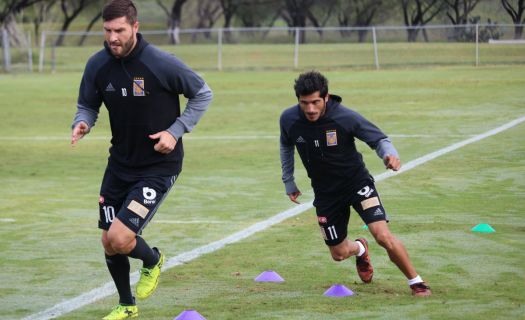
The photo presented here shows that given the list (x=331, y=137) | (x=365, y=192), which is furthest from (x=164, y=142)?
(x=365, y=192)

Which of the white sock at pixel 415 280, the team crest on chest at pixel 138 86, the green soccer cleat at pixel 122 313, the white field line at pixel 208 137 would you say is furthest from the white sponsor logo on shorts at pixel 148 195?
the white field line at pixel 208 137

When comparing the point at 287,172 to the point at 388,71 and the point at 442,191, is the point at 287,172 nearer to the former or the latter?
the point at 442,191

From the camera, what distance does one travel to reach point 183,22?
105938mm

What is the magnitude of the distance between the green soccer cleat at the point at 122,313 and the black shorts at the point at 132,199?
557 mm

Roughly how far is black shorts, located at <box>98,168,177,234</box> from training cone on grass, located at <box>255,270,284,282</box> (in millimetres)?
1557

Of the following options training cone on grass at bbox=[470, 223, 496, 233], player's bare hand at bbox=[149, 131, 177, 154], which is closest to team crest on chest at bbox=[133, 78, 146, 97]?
player's bare hand at bbox=[149, 131, 177, 154]

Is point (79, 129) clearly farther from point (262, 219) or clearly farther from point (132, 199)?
Result: point (262, 219)

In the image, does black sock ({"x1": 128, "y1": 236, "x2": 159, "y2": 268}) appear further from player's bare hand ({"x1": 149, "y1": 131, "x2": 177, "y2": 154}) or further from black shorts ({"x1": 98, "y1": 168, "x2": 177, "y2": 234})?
player's bare hand ({"x1": 149, "y1": 131, "x2": 177, "y2": 154})

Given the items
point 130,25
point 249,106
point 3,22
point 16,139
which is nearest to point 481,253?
point 130,25

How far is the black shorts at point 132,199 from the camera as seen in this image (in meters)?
7.69

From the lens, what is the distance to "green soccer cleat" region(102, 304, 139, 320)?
788 centimetres

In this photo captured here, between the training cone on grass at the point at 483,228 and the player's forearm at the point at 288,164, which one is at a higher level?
the player's forearm at the point at 288,164

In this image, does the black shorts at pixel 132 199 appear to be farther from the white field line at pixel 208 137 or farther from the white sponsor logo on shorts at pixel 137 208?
the white field line at pixel 208 137

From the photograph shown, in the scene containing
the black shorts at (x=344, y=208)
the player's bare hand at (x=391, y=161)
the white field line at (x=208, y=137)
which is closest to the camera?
the player's bare hand at (x=391, y=161)
